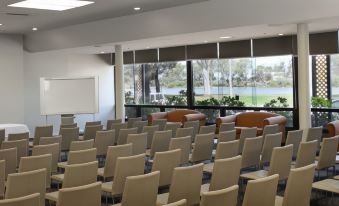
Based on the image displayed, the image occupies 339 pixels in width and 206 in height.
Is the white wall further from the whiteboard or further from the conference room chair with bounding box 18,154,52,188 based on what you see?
the conference room chair with bounding box 18,154,52,188

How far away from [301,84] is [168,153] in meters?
5.22

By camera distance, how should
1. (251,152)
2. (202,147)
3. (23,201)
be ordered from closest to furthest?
(23,201), (251,152), (202,147)

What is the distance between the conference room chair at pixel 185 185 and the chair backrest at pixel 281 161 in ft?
4.39

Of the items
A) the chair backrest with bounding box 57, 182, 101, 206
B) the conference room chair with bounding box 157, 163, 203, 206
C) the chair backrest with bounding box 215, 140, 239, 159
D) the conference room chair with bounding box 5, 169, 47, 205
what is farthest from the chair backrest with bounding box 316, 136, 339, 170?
the conference room chair with bounding box 5, 169, 47, 205

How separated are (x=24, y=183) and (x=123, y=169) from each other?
1.28 meters

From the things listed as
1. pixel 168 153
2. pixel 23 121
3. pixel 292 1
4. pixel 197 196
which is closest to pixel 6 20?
pixel 23 121

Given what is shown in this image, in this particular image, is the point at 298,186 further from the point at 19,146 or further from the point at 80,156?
the point at 19,146

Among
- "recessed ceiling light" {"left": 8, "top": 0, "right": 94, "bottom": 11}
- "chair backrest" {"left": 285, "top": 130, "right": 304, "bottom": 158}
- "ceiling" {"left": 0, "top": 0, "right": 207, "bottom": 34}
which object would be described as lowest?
"chair backrest" {"left": 285, "top": 130, "right": 304, "bottom": 158}

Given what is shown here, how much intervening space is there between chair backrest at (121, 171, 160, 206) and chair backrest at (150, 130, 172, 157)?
11.8 ft

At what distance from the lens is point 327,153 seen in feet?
22.6

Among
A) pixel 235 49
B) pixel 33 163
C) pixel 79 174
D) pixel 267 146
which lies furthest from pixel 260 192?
pixel 235 49

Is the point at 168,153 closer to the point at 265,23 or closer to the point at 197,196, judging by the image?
the point at 197,196

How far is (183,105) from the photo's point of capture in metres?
16.8

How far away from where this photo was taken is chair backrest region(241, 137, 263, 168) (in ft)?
23.5
